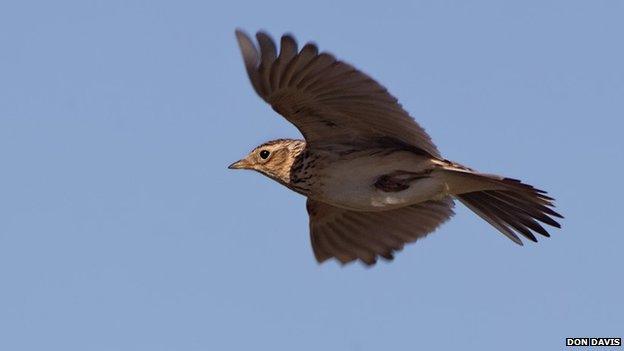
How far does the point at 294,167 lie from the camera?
10938mm

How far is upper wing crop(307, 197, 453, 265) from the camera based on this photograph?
1191 cm

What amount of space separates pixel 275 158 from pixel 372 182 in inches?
34.6

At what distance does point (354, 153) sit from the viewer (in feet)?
35.4

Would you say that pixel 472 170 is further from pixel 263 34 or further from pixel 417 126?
pixel 263 34

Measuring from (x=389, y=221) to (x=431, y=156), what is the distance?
1324 mm

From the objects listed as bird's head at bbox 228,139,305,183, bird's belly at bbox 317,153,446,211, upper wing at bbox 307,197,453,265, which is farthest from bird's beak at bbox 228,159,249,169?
bird's belly at bbox 317,153,446,211

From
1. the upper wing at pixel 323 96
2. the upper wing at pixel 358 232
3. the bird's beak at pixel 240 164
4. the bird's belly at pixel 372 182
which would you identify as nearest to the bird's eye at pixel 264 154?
the bird's beak at pixel 240 164

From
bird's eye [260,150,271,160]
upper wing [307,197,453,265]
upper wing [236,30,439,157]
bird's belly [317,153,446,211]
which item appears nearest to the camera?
upper wing [236,30,439,157]

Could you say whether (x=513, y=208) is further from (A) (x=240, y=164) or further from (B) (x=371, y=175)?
(A) (x=240, y=164)

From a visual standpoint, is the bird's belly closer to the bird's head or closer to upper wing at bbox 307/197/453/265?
the bird's head

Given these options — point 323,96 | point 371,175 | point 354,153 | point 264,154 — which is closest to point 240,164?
point 264,154

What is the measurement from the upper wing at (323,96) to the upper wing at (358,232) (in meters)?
1.26

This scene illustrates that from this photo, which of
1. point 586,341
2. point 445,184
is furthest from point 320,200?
point 586,341

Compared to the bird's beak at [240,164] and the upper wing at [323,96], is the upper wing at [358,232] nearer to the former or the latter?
the bird's beak at [240,164]
